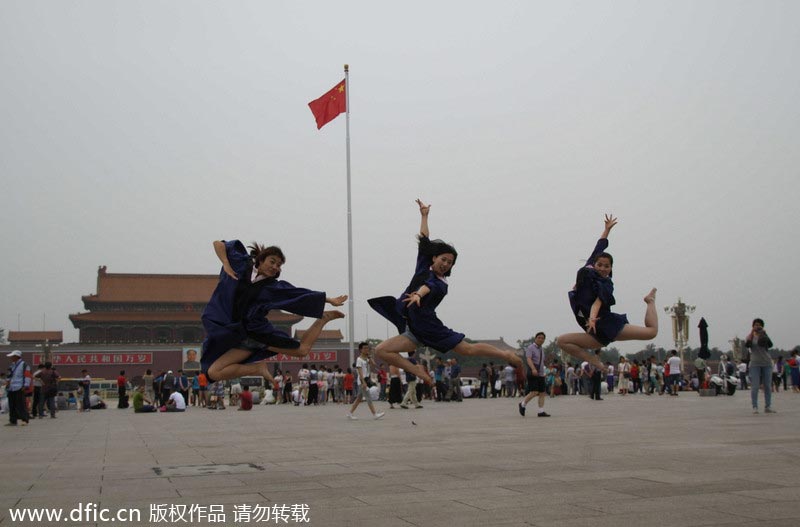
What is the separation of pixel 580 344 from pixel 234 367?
13.6ft

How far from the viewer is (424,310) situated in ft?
27.5

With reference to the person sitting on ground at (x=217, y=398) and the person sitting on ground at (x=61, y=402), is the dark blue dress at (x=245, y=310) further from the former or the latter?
the person sitting on ground at (x=61, y=402)

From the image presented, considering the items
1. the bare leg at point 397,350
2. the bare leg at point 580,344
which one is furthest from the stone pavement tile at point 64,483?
the bare leg at point 580,344

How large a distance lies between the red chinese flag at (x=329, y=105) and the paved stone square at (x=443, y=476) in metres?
20.8

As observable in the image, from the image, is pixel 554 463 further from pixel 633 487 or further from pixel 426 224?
pixel 426 224

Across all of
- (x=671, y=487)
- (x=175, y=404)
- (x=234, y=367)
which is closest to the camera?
(x=671, y=487)

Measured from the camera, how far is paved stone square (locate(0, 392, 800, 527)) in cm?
458

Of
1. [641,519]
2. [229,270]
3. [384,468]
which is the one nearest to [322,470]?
[384,468]

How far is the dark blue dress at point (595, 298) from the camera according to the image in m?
9.30

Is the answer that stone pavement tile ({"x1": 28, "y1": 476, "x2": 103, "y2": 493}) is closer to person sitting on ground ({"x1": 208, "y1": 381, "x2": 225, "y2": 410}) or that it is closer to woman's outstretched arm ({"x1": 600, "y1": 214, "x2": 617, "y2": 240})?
woman's outstretched arm ({"x1": 600, "y1": 214, "x2": 617, "y2": 240})

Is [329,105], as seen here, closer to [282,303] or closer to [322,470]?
[282,303]

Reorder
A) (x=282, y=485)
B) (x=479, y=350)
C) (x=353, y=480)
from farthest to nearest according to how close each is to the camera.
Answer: (x=479, y=350), (x=353, y=480), (x=282, y=485)

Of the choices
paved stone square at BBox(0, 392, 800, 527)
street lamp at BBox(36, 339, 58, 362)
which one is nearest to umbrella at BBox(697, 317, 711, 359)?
paved stone square at BBox(0, 392, 800, 527)

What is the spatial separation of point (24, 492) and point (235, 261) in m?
2.97
